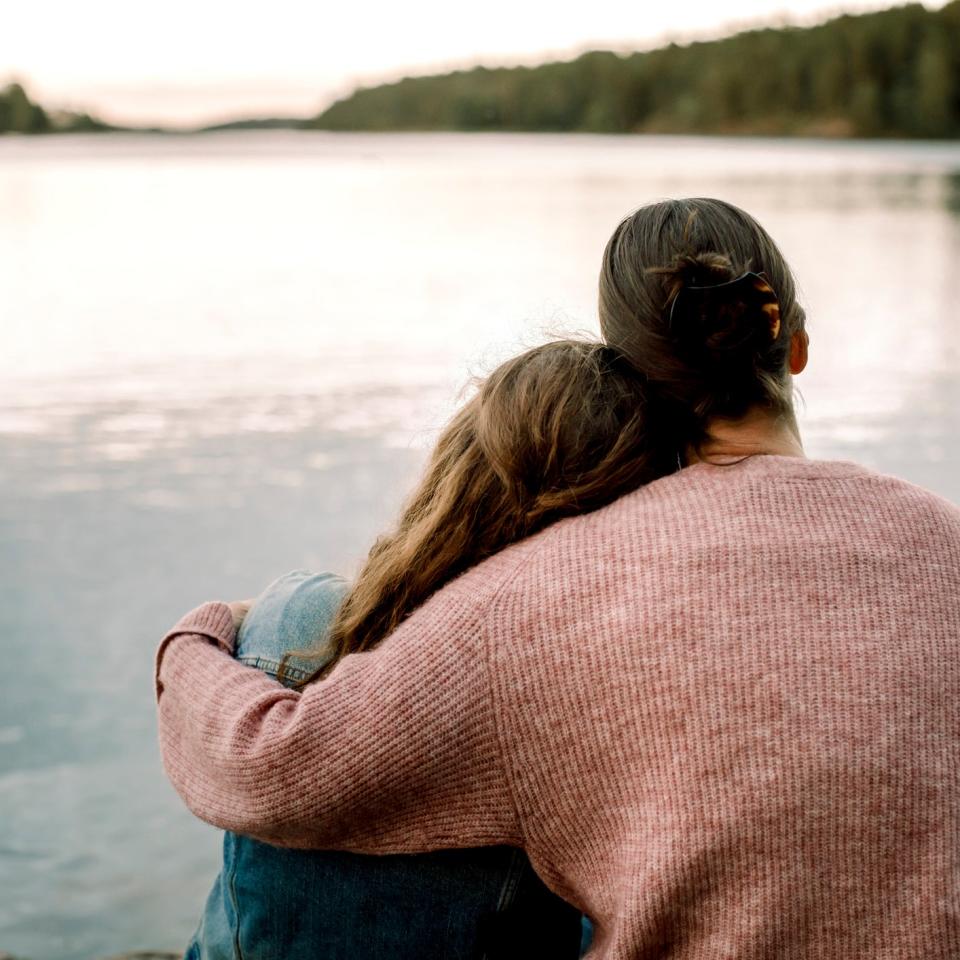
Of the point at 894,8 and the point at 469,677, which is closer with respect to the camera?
the point at 469,677

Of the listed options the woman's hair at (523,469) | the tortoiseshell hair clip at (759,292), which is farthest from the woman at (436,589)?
the tortoiseshell hair clip at (759,292)

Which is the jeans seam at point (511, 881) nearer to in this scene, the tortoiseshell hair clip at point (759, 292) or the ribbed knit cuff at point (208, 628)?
the ribbed knit cuff at point (208, 628)

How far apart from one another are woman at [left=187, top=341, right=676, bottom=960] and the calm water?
0.20m

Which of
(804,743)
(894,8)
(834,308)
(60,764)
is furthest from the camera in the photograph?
(894,8)

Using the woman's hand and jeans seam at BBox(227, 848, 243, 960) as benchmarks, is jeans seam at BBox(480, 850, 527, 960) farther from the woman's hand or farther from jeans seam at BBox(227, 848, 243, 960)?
the woman's hand

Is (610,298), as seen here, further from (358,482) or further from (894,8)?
(894,8)

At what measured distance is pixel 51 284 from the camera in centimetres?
1011

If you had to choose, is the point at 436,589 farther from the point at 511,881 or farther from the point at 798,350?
the point at 798,350

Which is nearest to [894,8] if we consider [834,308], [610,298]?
[834,308]

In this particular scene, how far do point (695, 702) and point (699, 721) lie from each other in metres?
0.02

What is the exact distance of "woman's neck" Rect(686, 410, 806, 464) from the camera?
1208 mm

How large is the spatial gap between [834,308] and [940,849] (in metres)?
8.62

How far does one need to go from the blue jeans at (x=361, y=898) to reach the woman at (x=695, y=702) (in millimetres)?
68

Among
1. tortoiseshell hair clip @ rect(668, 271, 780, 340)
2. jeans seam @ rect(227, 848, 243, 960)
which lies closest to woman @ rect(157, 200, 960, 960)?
tortoiseshell hair clip @ rect(668, 271, 780, 340)
